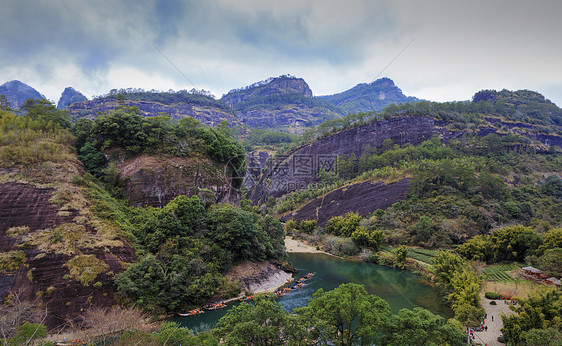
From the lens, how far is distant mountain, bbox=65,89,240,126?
134375mm

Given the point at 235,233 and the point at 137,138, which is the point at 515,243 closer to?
the point at 235,233

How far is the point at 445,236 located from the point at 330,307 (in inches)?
1526

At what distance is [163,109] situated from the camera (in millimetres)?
144750

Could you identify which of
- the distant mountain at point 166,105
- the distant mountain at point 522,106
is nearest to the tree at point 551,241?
the distant mountain at point 522,106

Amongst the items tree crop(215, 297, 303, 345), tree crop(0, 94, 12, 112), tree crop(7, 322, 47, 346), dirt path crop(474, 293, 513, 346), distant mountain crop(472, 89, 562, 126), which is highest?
distant mountain crop(472, 89, 562, 126)

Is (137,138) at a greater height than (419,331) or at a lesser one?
greater

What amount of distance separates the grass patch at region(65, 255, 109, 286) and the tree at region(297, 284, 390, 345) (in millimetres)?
18277

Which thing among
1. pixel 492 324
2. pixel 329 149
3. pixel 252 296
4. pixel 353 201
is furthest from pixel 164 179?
pixel 329 149

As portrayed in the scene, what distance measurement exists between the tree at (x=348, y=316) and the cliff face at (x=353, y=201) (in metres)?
46.1

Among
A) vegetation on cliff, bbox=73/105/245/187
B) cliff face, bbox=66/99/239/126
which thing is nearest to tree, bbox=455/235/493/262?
vegetation on cliff, bbox=73/105/245/187

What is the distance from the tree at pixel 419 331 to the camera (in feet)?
49.3

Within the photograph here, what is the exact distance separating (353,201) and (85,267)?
178 ft

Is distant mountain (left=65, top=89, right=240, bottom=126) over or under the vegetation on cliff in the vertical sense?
over

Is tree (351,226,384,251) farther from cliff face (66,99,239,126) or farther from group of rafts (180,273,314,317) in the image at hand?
cliff face (66,99,239,126)
